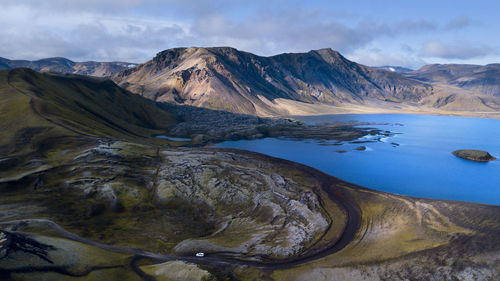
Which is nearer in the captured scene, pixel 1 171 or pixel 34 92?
pixel 1 171

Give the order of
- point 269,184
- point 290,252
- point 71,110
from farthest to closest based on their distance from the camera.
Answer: point 71,110, point 269,184, point 290,252

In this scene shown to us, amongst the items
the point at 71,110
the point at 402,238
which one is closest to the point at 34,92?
the point at 71,110

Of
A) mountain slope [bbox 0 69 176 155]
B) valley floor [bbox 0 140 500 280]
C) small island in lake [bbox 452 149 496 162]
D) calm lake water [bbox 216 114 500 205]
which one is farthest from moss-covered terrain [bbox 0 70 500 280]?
small island in lake [bbox 452 149 496 162]

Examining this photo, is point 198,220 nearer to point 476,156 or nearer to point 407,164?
point 407,164

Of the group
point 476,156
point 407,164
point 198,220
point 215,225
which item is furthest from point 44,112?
point 476,156

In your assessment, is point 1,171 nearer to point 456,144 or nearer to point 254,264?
point 254,264

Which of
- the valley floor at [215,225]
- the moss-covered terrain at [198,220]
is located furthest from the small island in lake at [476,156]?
the moss-covered terrain at [198,220]
